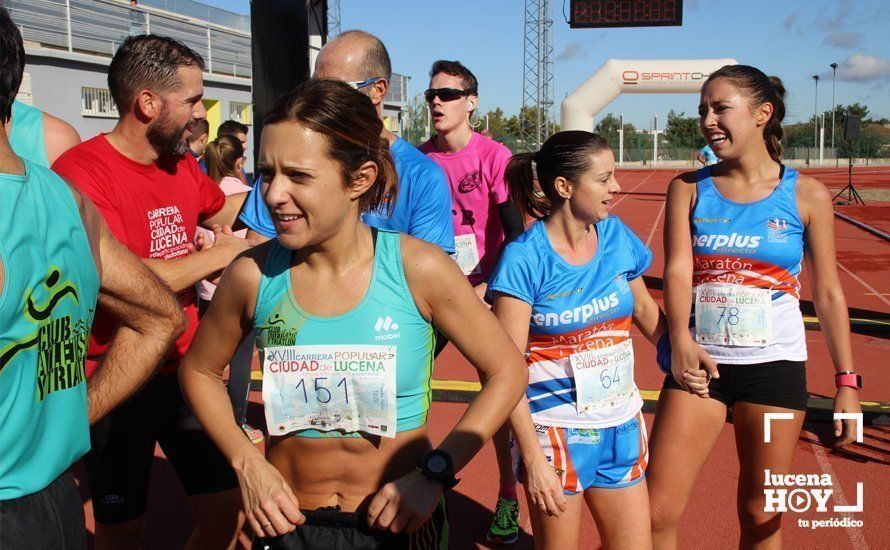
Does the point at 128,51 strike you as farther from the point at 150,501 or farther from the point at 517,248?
the point at 150,501

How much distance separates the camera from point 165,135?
9.74 ft

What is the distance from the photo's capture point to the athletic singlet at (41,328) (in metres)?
1.41

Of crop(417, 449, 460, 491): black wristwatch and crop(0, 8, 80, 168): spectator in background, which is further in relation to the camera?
crop(0, 8, 80, 168): spectator in background

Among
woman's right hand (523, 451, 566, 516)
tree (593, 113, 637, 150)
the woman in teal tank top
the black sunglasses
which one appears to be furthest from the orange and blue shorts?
tree (593, 113, 637, 150)

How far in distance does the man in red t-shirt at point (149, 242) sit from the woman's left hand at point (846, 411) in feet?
7.73

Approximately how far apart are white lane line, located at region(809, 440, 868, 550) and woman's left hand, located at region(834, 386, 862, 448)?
1120 millimetres

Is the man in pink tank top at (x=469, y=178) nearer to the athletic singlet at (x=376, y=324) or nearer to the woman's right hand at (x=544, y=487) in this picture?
the woman's right hand at (x=544, y=487)

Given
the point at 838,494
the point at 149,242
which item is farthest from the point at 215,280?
the point at 838,494

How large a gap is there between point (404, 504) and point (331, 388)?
0.35 meters

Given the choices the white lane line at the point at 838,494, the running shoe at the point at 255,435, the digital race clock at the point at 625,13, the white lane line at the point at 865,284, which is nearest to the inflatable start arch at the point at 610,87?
the digital race clock at the point at 625,13

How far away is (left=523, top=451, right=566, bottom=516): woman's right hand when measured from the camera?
97.9 inches

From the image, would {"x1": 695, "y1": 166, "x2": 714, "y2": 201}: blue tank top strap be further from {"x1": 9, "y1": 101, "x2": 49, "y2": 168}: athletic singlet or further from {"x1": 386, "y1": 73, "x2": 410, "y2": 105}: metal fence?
{"x1": 386, "y1": 73, "x2": 410, "y2": 105}: metal fence

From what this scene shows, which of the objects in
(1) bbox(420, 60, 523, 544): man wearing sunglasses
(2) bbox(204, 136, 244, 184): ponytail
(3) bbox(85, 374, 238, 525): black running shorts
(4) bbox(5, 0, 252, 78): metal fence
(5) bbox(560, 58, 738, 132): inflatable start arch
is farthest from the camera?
(5) bbox(560, 58, 738, 132): inflatable start arch

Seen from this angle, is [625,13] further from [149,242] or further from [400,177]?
[149,242]
